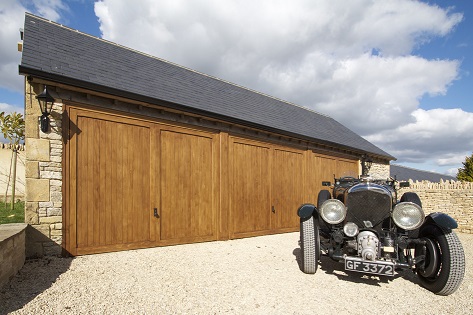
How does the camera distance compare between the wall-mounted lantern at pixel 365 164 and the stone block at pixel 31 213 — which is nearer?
the stone block at pixel 31 213

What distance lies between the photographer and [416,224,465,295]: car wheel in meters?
3.53

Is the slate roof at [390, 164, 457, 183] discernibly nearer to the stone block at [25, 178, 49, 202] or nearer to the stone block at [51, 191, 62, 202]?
the stone block at [51, 191, 62, 202]

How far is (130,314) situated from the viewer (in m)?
2.95

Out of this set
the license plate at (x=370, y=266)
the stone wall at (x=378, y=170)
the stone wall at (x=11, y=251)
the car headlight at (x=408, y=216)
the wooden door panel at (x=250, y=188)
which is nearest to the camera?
the stone wall at (x=11, y=251)

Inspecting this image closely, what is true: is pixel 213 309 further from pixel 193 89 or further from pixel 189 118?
pixel 193 89

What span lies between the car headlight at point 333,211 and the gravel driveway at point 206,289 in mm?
898

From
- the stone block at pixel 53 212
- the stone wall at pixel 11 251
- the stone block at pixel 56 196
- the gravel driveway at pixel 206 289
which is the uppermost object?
the stone block at pixel 56 196

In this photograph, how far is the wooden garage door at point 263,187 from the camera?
7586 millimetres

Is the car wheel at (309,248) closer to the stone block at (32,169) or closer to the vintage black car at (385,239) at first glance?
the vintage black car at (385,239)

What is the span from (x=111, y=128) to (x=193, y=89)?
353cm

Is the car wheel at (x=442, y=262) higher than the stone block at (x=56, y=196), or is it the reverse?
the stone block at (x=56, y=196)

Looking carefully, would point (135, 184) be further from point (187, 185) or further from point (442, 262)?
point (442, 262)

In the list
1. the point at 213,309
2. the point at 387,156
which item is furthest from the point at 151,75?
the point at 387,156

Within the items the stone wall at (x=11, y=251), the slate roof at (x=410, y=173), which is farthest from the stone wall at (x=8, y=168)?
the slate roof at (x=410, y=173)
